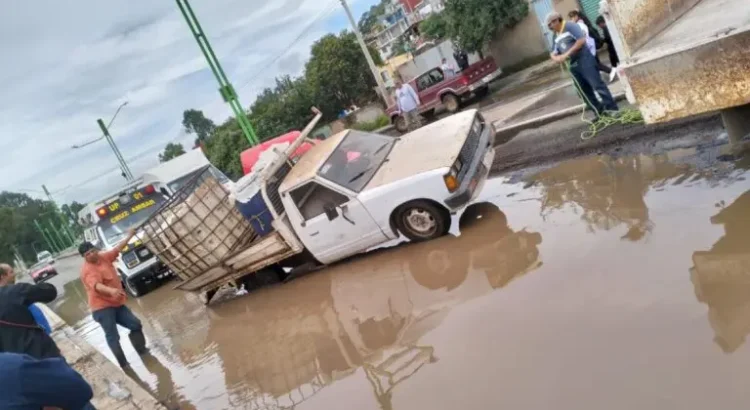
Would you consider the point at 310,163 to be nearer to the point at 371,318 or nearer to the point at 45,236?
the point at 371,318

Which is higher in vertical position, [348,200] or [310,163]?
[310,163]

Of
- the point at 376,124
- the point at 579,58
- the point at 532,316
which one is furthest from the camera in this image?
the point at 376,124

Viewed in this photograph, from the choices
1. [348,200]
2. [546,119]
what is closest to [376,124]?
[546,119]

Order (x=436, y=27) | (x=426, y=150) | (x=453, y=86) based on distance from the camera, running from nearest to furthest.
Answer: (x=426, y=150), (x=453, y=86), (x=436, y=27)

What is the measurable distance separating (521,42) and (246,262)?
17773mm

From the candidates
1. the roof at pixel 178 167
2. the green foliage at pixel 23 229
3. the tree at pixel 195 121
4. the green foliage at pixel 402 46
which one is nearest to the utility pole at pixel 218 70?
the roof at pixel 178 167

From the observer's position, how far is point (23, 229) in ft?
254

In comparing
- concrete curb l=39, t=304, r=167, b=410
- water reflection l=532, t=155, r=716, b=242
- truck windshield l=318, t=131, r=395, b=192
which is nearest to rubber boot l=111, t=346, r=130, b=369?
concrete curb l=39, t=304, r=167, b=410

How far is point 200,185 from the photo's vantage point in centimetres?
845

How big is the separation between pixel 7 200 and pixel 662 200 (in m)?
123

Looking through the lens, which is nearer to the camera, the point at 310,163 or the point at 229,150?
the point at 310,163

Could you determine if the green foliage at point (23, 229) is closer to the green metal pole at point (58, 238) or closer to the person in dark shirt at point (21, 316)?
the green metal pole at point (58, 238)

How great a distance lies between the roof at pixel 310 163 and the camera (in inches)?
283

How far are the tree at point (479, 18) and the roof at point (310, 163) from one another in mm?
15825
